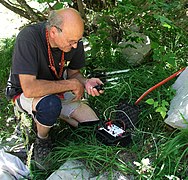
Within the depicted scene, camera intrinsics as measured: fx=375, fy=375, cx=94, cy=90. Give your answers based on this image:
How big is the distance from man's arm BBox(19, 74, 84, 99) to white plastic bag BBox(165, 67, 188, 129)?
846mm

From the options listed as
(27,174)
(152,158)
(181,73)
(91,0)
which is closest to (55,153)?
(27,174)

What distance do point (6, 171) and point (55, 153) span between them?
42 cm

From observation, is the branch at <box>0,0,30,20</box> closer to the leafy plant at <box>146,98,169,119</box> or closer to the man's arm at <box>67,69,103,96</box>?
the man's arm at <box>67,69,103,96</box>

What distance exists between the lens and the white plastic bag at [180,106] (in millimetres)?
2955

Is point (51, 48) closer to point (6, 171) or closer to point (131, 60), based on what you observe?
point (6, 171)

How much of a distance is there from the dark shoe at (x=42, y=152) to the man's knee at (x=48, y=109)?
237 millimetres

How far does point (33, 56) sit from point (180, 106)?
1258mm

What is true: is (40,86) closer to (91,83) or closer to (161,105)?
(91,83)

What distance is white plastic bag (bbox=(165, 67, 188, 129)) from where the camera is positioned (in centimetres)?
296

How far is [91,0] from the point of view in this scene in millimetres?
5312

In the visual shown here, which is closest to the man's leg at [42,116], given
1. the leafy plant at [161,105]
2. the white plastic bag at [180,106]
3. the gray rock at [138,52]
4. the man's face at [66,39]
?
the man's face at [66,39]

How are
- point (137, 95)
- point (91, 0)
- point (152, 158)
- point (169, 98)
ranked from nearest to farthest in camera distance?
point (152, 158) < point (169, 98) < point (137, 95) < point (91, 0)

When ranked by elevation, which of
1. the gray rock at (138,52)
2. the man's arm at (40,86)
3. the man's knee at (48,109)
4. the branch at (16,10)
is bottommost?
the gray rock at (138,52)

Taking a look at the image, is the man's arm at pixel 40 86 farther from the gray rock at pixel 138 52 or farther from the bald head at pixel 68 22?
the gray rock at pixel 138 52
